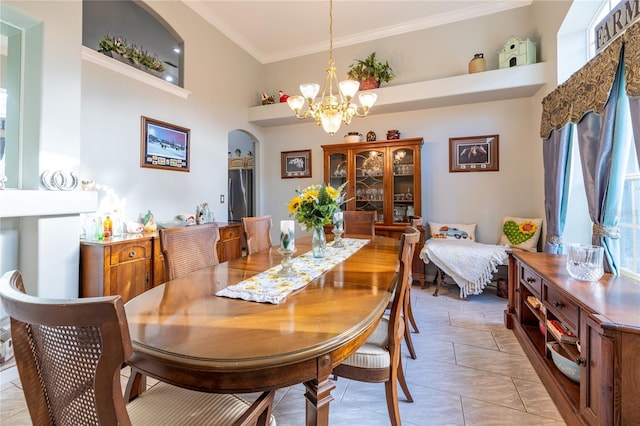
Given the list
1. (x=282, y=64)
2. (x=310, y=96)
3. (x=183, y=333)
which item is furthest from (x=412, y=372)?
(x=282, y=64)

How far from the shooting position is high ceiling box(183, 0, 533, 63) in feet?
11.6

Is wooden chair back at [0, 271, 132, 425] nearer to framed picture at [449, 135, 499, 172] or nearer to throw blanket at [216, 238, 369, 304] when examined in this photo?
throw blanket at [216, 238, 369, 304]

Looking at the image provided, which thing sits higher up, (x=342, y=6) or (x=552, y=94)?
(x=342, y=6)

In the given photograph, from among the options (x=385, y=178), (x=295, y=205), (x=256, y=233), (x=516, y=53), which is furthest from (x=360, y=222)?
(x=516, y=53)

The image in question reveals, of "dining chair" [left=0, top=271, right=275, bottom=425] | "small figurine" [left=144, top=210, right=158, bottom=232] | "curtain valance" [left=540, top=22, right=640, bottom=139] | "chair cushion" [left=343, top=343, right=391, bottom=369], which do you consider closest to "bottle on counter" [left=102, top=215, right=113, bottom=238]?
"small figurine" [left=144, top=210, right=158, bottom=232]

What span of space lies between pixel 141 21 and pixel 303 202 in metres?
3.91

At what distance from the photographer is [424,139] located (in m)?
4.03

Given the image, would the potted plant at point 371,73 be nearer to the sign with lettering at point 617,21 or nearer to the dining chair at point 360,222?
the dining chair at point 360,222

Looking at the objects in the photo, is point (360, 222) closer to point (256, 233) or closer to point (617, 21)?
point (256, 233)

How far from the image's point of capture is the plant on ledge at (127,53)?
9.02 ft

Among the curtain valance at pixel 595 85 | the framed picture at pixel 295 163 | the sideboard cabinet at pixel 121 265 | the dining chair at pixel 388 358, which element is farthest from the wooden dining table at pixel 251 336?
the framed picture at pixel 295 163

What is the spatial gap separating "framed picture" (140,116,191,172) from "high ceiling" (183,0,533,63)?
1.59 m

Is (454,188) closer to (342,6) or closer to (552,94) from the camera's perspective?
(552,94)

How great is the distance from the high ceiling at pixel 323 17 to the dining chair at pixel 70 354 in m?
3.94
